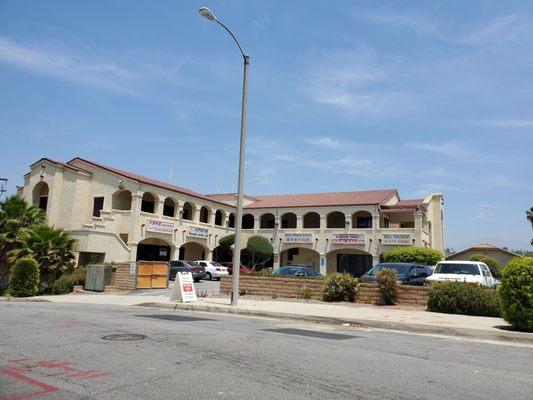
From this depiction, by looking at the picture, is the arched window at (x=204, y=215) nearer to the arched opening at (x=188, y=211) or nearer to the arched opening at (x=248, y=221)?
the arched opening at (x=188, y=211)

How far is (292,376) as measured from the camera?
5762 millimetres

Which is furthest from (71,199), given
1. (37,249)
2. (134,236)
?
(37,249)

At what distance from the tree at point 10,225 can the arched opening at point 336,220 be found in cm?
2841

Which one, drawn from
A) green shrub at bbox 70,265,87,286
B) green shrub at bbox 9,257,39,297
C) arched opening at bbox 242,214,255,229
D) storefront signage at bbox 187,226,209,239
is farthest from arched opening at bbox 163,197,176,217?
green shrub at bbox 9,257,39,297

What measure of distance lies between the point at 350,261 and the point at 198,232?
49.0 feet

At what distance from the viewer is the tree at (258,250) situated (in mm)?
43688

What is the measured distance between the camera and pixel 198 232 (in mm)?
42219

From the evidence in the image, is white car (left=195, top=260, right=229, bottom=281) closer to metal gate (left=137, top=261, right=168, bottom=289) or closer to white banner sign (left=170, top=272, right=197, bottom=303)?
metal gate (left=137, top=261, right=168, bottom=289)

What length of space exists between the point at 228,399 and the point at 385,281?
40.5ft

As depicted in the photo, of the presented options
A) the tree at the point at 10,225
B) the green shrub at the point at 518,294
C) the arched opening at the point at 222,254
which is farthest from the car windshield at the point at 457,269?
the arched opening at the point at 222,254

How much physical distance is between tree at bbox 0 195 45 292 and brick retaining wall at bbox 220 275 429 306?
Answer: 41.2 ft

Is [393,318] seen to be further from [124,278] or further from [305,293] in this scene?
[124,278]

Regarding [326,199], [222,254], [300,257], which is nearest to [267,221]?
[300,257]

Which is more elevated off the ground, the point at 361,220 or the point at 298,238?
the point at 361,220
